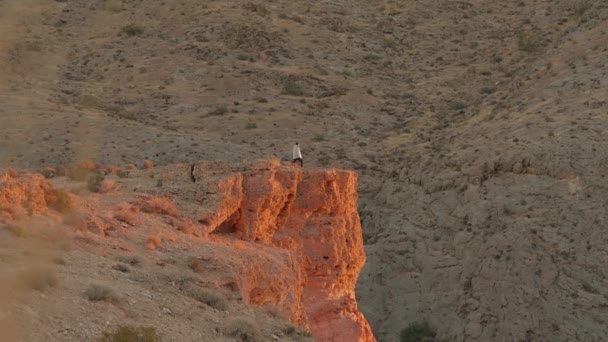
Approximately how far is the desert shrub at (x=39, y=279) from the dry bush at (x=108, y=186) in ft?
22.4

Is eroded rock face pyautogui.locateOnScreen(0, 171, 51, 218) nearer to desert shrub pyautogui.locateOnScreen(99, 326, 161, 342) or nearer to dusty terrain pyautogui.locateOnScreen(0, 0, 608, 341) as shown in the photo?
desert shrub pyautogui.locateOnScreen(99, 326, 161, 342)

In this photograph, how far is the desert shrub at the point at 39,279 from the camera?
8.70 m

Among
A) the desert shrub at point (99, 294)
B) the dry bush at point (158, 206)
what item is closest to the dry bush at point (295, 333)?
the desert shrub at point (99, 294)

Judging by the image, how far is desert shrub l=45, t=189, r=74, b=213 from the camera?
13188 millimetres

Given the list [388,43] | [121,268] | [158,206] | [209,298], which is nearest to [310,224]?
[158,206]

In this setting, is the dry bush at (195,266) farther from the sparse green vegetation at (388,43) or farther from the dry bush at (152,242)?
the sparse green vegetation at (388,43)

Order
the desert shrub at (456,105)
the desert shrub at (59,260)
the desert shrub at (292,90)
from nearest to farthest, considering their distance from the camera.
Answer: the desert shrub at (59,260) → the desert shrub at (456,105) → the desert shrub at (292,90)

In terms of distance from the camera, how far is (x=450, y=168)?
124 ft

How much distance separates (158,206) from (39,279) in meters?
6.63

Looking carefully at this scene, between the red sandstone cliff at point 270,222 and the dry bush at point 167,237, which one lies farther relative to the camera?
the dry bush at point 167,237

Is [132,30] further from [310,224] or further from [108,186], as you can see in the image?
[108,186]

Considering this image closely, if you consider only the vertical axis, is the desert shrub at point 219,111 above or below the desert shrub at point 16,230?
below

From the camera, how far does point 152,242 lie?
43.6ft

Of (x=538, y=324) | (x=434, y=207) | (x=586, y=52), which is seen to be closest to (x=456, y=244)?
(x=434, y=207)
